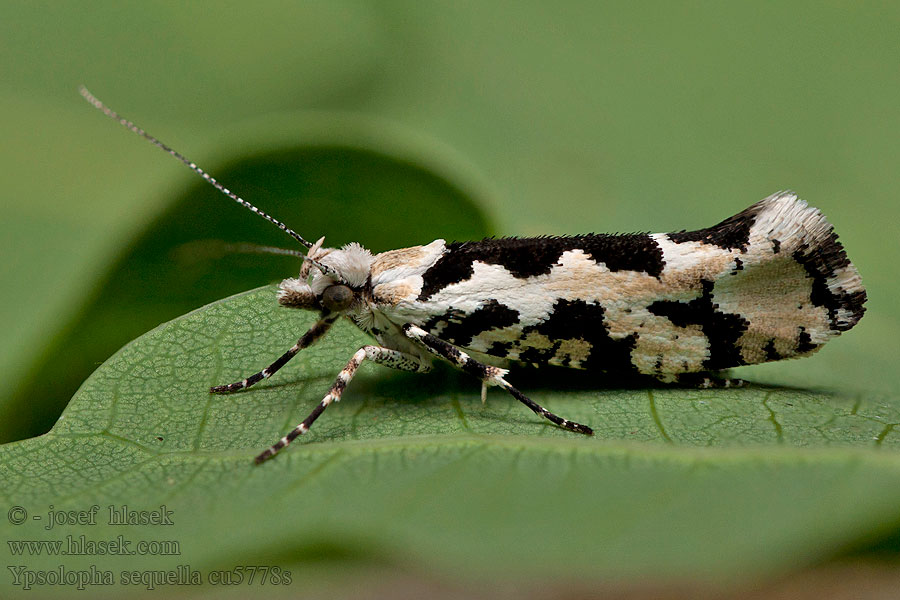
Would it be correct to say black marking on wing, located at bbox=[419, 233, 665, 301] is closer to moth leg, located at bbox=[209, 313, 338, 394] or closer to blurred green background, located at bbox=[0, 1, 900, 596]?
moth leg, located at bbox=[209, 313, 338, 394]

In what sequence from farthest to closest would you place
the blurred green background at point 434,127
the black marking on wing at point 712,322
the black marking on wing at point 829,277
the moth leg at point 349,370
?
1. the blurred green background at point 434,127
2. the black marking on wing at point 712,322
3. the black marking on wing at point 829,277
4. the moth leg at point 349,370

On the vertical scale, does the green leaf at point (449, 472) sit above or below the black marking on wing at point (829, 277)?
below

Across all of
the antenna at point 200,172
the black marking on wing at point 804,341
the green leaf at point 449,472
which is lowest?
the green leaf at point 449,472

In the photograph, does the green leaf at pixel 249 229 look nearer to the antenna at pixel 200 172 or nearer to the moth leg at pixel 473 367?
the antenna at pixel 200 172

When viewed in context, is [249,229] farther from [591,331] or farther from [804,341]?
[804,341]

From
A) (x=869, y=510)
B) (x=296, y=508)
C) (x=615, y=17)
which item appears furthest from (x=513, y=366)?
(x=615, y=17)

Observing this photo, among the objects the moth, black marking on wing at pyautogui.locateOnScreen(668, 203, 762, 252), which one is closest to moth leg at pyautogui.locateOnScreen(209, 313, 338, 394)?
the moth

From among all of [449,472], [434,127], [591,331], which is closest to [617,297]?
[591,331]

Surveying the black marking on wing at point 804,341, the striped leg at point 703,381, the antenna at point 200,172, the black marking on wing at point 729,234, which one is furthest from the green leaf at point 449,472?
the black marking on wing at point 729,234
